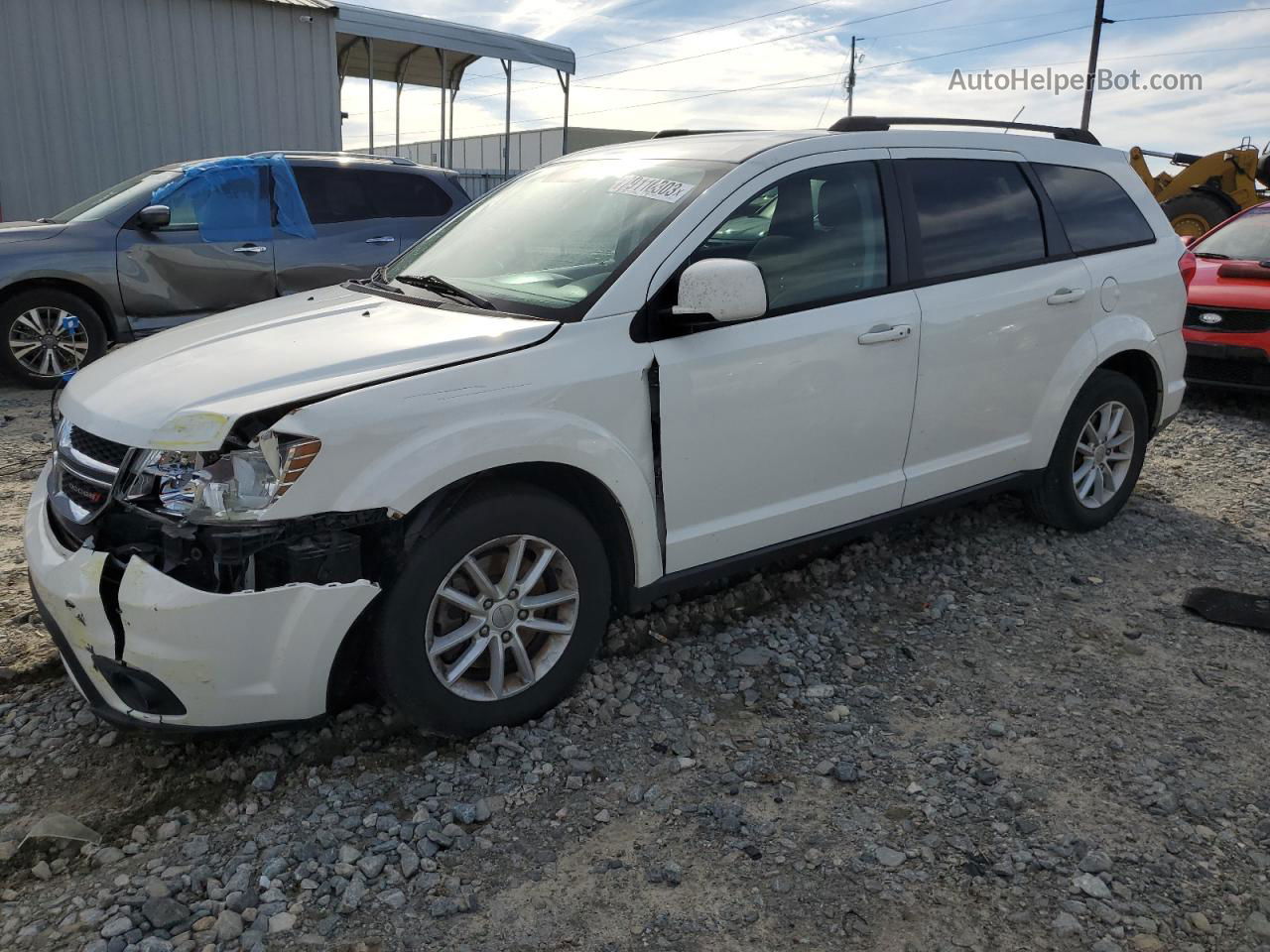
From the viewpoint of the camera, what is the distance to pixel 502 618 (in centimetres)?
297

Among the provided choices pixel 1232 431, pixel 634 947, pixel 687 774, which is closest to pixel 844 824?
pixel 687 774

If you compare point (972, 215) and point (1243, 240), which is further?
point (1243, 240)

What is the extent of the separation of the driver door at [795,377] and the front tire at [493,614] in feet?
1.29

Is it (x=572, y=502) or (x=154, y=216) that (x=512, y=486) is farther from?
(x=154, y=216)

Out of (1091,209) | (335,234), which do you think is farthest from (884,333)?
(335,234)

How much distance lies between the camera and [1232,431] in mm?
7184

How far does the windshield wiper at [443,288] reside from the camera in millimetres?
3307

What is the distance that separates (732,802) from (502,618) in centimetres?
84

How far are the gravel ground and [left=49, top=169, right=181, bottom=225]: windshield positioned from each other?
15.7 feet

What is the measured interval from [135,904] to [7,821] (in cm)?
60

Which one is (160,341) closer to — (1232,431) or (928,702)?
(928,702)

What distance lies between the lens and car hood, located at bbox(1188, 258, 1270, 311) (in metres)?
7.49

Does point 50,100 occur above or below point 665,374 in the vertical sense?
above

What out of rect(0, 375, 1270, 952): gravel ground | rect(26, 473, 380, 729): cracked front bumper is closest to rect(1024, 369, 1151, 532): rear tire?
rect(0, 375, 1270, 952): gravel ground
